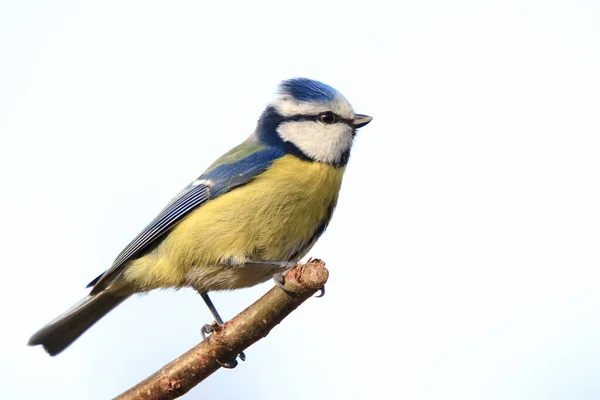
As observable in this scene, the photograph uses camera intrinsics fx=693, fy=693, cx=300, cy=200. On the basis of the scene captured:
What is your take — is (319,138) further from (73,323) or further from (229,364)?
(73,323)

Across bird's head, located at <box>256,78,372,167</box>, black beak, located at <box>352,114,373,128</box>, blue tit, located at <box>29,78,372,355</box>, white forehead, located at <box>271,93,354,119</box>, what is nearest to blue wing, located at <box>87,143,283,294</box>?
blue tit, located at <box>29,78,372,355</box>

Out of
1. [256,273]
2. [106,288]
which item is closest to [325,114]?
[256,273]

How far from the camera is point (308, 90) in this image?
157 inches

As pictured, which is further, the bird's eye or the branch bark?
the bird's eye

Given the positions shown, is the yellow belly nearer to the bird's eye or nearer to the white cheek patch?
the white cheek patch

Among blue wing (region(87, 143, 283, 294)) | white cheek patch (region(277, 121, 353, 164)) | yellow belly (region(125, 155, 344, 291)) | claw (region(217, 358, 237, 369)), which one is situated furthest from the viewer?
white cheek patch (region(277, 121, 353, 164))

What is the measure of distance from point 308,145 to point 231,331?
4.64 feet

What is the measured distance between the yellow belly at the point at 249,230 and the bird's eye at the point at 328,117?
13.2 inches

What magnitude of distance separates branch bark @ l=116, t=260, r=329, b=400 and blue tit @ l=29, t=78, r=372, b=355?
741 mm

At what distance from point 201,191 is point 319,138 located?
0.72 meters

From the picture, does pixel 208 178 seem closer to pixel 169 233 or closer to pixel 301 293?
pixel 169 233

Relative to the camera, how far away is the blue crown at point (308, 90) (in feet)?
13.0

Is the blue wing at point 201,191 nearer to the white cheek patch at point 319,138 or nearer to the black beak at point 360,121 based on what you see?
the white cheek patch at point 319,138

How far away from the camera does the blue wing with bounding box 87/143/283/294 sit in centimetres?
369
